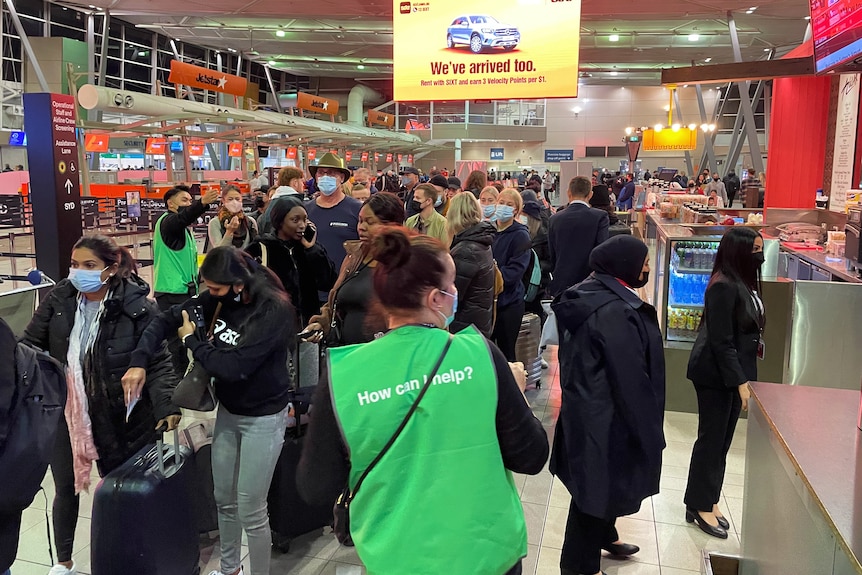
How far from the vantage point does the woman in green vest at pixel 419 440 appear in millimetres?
1431

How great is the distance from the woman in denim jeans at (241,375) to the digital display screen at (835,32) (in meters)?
4.52

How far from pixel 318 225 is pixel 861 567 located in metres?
3.76

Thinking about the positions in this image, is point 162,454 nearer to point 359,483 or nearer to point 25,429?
point 25,429

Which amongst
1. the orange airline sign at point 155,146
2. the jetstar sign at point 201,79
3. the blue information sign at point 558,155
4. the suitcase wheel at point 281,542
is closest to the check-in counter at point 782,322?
the suitcase wheel at point 281,542

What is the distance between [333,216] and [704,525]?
2894 mm

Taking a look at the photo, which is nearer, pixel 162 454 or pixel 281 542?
pixel 162 454

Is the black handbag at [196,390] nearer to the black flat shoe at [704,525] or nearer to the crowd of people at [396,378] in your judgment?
the crowd of people at [396,378]

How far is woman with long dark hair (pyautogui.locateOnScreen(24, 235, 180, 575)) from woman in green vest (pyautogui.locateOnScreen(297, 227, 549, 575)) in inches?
61.2

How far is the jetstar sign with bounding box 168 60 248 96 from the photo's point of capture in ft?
50.7

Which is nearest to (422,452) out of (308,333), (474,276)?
(308,333)

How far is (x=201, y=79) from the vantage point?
627 inches

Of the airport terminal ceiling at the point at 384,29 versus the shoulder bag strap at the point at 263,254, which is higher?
the airport terminal ceiling at the point at 384,29

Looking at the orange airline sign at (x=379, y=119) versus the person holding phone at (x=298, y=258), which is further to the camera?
the orange airline sign at (x=379, y=119)

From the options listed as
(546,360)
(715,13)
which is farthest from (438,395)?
(715,13)
